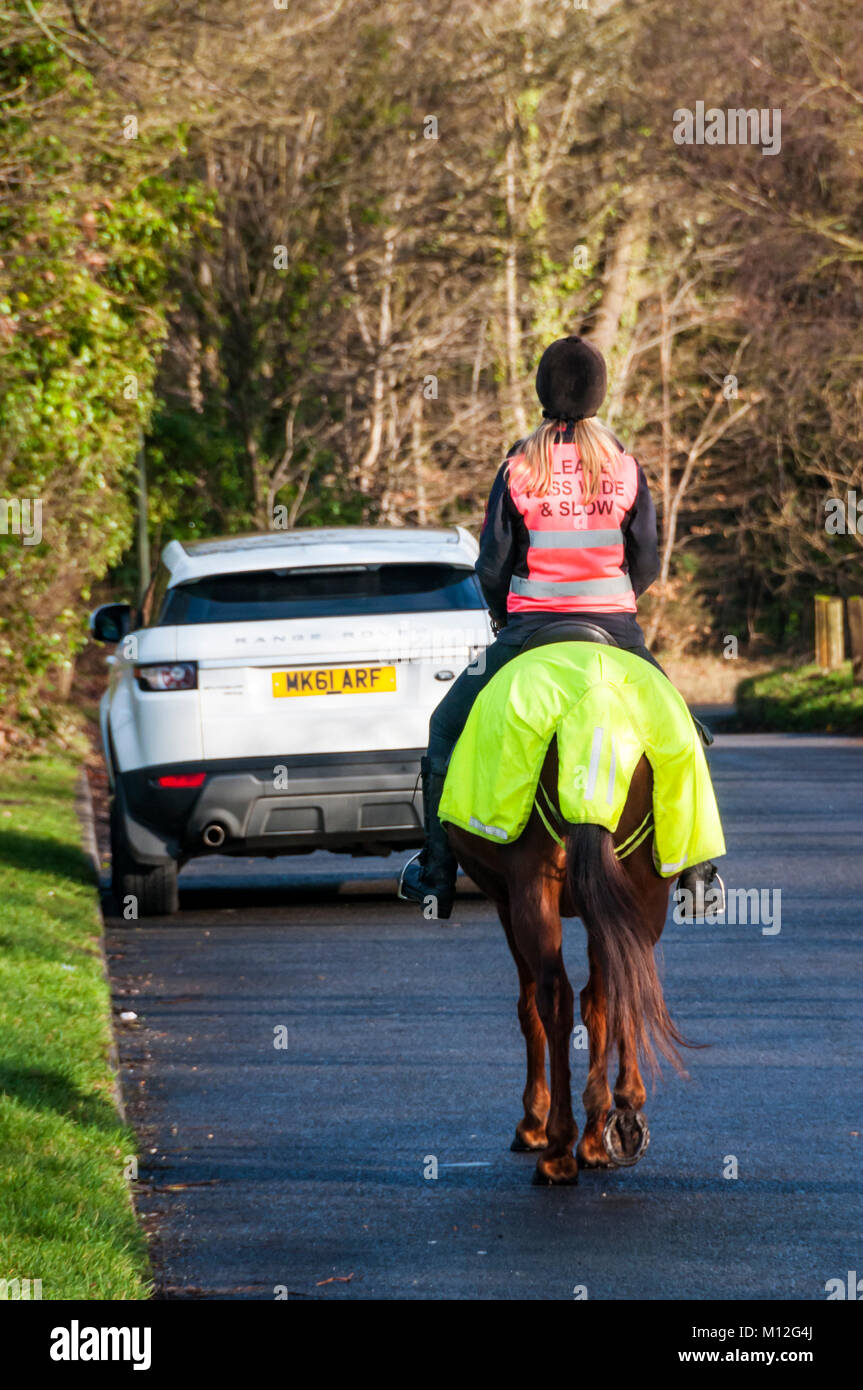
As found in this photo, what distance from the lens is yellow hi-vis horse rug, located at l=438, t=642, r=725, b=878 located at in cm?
581

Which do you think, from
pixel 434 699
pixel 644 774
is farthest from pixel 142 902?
pixel 644 774

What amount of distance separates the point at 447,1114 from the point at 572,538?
200 centimetres

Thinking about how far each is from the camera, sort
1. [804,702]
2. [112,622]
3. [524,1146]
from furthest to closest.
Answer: [804,702] < [112,622] < [524,1146]

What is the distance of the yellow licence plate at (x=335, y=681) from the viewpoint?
36.6ft

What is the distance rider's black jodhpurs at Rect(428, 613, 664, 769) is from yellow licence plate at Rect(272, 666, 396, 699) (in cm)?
429

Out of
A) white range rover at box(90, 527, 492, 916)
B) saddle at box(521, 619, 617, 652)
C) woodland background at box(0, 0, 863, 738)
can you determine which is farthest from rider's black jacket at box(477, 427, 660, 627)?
woodland background at box(0, 0, 863, 738)

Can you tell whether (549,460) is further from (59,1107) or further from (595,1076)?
(59,1107)

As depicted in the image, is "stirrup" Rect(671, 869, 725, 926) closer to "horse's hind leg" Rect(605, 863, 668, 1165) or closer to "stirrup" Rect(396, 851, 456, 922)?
"horse's hind leg" Rect(605, 863, 668, 1165)

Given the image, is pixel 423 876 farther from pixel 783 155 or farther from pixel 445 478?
pixel 445 478

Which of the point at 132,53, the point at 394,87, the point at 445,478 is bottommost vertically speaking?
the point at 445,478

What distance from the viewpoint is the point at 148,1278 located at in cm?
521

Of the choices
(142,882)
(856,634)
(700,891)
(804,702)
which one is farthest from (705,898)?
(804,702)

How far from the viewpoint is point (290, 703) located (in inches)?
439

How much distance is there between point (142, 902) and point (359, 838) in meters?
1.45
